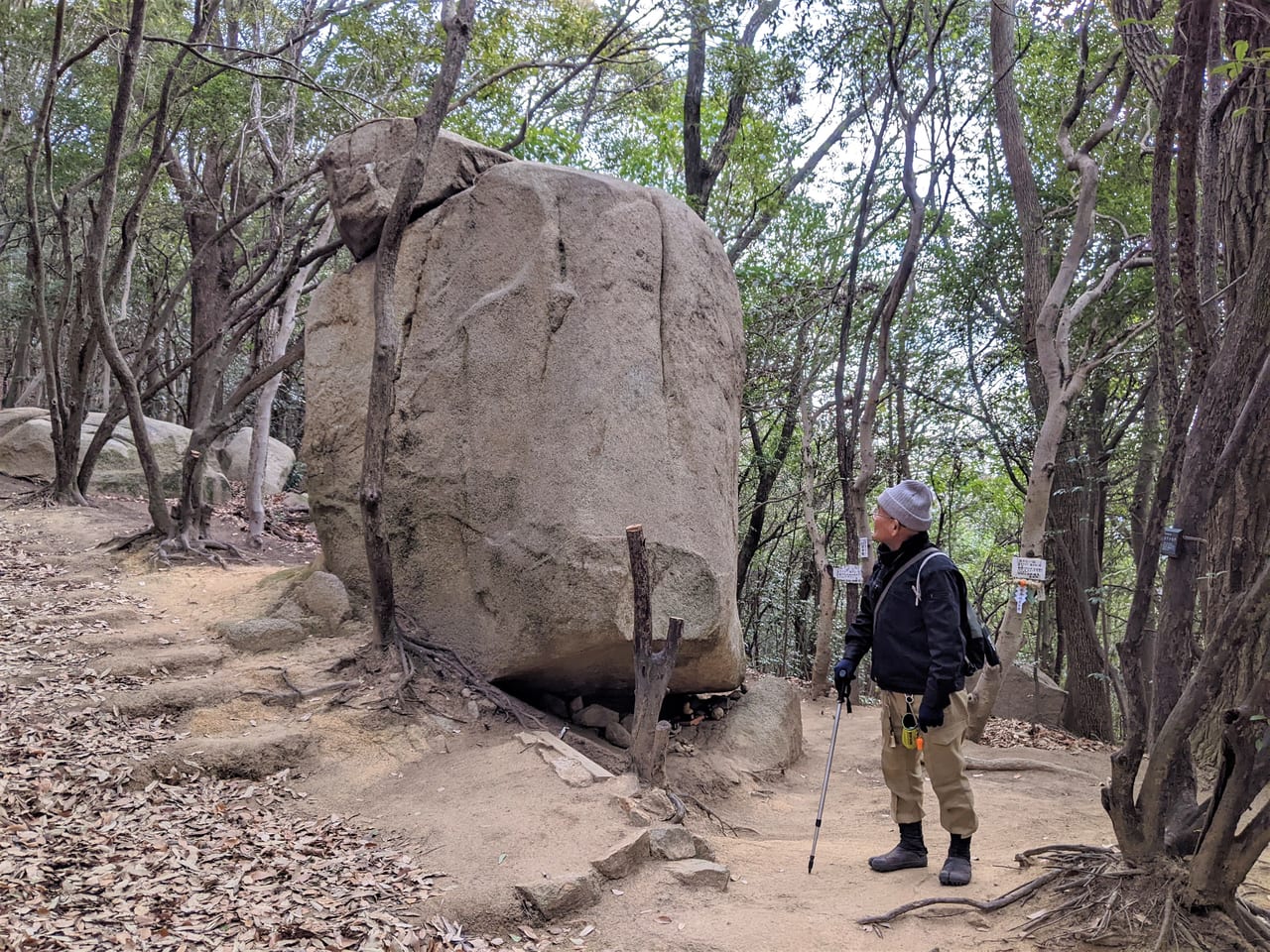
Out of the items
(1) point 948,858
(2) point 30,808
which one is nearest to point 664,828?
(1) point 948,858

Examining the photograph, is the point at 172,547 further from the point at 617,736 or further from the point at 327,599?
the point at 617,736

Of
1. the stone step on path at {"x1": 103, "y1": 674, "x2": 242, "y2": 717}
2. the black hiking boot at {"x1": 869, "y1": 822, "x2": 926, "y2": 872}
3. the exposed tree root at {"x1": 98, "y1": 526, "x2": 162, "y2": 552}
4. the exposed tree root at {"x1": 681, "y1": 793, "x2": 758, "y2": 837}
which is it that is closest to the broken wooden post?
the exposed tree root at {"x1": 681, "y1": 793, "x2": 758, "y2": 837}

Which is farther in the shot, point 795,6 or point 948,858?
point 795,6

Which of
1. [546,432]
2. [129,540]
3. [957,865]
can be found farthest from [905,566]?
[129,540]

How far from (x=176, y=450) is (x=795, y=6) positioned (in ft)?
34.5

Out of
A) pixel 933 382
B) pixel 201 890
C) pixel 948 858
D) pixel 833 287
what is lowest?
pixel 201 890

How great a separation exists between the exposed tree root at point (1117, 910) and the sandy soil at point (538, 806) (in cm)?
9

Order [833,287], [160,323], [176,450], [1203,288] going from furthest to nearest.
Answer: [176,450]
[833,287]
[160,323]
[1203,288]

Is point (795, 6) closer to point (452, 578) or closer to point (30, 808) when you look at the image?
point (452, 578)

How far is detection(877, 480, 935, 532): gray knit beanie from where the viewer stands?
171 inches

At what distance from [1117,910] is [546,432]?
4096 millimetres

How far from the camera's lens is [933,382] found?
14023 millimetres

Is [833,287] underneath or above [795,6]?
underneath

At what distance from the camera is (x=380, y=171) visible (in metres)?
7.04
